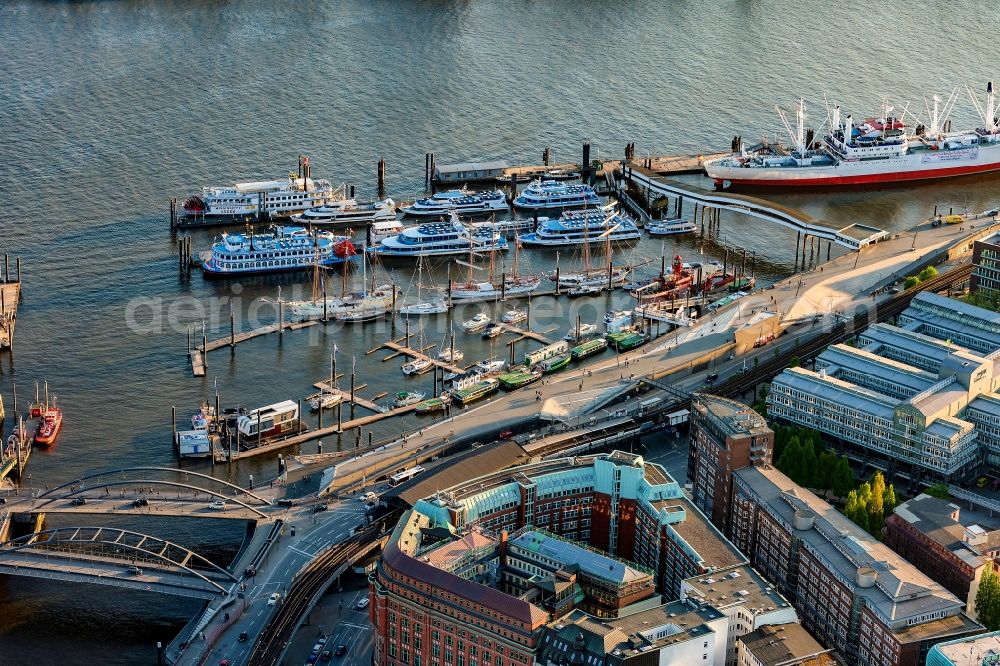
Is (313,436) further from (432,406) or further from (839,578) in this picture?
(839,578)

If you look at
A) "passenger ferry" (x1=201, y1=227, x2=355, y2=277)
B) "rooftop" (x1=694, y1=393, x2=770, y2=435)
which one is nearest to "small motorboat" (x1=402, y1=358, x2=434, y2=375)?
"passenger ferry" (x1=201, y1=227, x2=355, y2=277)

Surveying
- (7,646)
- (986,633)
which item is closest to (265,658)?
(7,646)

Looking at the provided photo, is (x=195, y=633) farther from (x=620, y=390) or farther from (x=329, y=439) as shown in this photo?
(x=620, y=390)

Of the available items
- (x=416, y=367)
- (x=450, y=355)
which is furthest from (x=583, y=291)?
(x=416, y=367)

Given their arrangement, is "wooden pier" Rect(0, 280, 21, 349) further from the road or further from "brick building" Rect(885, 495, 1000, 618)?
"brick building" Rect(885, 495, 1000, 618)

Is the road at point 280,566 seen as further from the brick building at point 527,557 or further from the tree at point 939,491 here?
the tree at point 939,491

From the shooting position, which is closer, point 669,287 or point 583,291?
point 669,287
